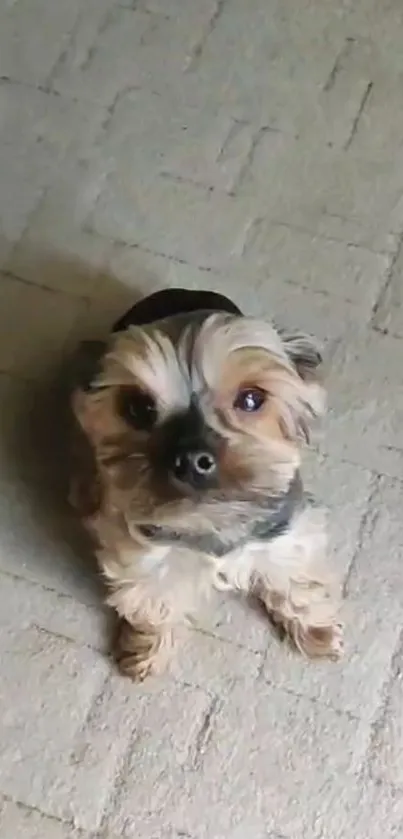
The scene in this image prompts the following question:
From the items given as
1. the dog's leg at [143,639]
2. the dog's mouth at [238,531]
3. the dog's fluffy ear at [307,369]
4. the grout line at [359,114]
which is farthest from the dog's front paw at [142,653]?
the grout line at [359,114]

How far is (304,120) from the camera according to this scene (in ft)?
6.65

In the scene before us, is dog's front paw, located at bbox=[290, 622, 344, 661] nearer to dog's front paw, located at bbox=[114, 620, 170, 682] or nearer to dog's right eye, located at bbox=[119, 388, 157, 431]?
dog's front paw, located at bbox=[114, 620, 170, 682]

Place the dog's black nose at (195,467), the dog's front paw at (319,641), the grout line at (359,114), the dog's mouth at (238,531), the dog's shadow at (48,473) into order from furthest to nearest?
the grout line at (359,114), the dog's shadow at (48,473), the dog's front paw at (319,641), the dog's mouth at (238,531), the dog's black nose at (195,467)

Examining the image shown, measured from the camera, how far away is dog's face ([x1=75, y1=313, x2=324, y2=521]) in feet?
4.12

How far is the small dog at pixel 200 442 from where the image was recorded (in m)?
1.27

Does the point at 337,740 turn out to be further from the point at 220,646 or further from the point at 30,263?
the point at 30,263

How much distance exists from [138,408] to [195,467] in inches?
4.8

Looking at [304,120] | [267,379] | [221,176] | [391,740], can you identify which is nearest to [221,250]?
[221,176]

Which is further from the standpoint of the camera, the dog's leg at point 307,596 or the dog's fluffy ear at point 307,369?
the dog's leg at point 307,596

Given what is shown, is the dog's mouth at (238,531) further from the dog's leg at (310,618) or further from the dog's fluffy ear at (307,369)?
the dog's leg at (310,618)

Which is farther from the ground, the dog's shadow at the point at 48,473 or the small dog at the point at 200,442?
the small dog at the point at 200,442

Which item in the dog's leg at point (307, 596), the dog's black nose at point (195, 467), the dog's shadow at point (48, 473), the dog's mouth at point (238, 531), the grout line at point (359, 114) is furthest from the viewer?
the grout line at point (359, 114)

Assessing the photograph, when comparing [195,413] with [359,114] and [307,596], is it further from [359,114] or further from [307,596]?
[359,114]

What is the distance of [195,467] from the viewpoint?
4.04 ft
